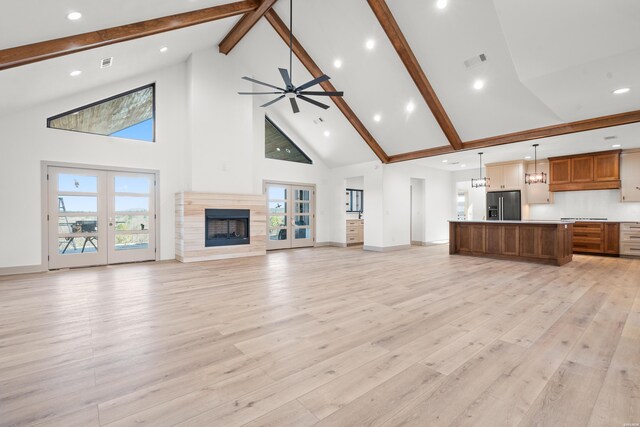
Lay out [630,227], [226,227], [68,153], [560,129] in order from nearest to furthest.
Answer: [560,129] → [68,153] → [630,227] → [226,227]

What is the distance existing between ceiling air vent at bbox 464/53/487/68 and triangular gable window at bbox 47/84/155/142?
6.50 m

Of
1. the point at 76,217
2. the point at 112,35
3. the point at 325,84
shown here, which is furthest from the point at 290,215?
the point at 112,35

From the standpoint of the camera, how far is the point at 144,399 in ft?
5.63

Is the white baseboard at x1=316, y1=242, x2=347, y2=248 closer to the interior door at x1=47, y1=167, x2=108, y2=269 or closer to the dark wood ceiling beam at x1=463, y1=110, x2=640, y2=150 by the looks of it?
the dark wood ceiling beam at x1=463, y1=110, x2=640, y2=150

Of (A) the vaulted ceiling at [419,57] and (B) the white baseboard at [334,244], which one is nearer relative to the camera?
(A) the vaulted ceiling at [419,57]

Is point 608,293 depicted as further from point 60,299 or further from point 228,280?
point 60,299

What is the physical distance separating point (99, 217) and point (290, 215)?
473 centimetres

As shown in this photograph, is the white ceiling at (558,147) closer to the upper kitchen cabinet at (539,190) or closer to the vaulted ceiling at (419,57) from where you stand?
the vaulted ceiling at (419,57)

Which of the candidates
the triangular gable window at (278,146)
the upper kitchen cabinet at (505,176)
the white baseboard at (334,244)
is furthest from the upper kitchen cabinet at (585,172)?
the triangular gable window at (278,146)

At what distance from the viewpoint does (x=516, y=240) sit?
6789 millimetres

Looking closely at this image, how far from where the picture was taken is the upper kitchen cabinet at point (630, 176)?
290 inches

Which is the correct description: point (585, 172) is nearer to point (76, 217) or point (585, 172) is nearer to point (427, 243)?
point (427, 243)

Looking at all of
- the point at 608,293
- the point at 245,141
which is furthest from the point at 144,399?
the point at 245,141

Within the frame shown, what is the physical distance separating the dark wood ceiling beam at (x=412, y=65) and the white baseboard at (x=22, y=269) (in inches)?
290
